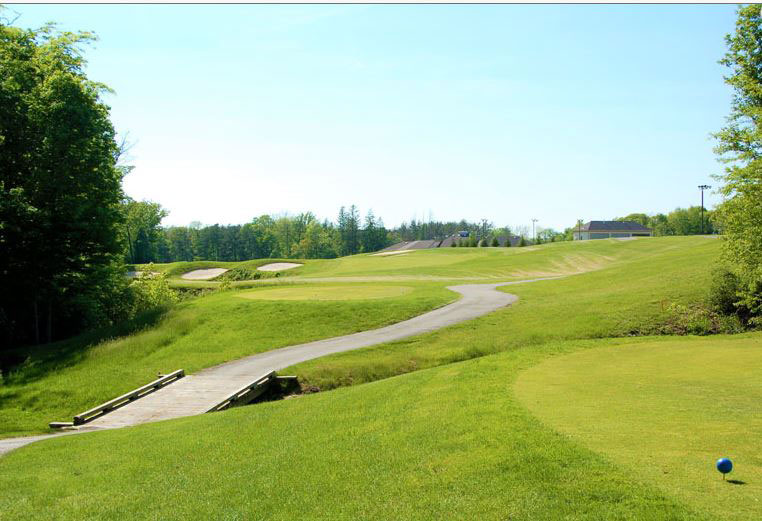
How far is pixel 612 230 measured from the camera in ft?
445

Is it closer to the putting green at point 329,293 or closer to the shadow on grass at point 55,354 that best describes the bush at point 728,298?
the putting green at point 329,293

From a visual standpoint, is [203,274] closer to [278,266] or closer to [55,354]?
[278,266]

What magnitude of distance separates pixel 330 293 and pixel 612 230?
11787 cm

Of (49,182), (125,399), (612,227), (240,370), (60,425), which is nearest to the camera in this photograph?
(60,425)

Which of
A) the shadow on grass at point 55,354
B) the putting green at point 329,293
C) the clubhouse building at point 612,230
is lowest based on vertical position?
the shadow on grass at point 55,354

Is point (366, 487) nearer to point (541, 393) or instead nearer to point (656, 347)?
point (541, 393)

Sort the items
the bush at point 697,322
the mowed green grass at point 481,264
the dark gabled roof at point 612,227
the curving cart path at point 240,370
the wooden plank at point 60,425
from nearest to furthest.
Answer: the curving cart path at point 240,370, the wooden plank at point 60,425, the bush at point 697,322, the mowed green grass at point 481,264, the dark gabled roof at point 612,227

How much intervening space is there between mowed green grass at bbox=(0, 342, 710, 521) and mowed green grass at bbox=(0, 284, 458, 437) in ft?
23.0

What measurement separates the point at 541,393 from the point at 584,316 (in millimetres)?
16412

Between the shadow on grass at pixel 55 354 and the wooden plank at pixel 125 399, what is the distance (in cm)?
647

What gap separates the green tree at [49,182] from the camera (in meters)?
27.9

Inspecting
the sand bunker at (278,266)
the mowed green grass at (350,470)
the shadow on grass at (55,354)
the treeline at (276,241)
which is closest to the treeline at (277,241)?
the treeline at (276,241)

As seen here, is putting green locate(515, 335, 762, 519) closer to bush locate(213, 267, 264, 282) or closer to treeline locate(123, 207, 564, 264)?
bush locate(213, 267, 264, 282)

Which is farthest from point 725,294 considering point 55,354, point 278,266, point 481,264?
point 278,266
